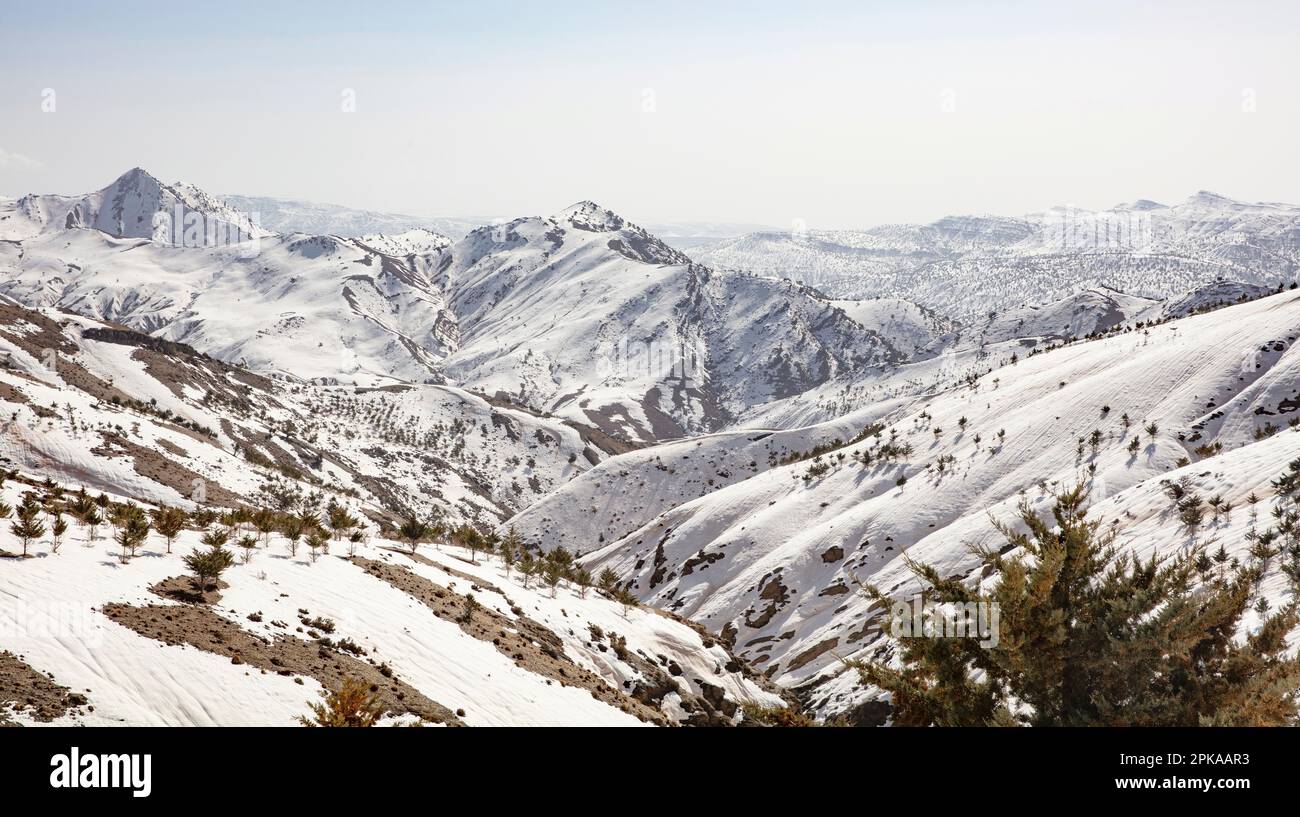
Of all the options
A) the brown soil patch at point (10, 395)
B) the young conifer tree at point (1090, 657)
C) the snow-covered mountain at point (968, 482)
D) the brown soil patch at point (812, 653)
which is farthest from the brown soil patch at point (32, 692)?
the brown soil patch at point (10, 395)

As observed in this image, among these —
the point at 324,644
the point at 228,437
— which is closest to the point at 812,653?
the point at 324,644

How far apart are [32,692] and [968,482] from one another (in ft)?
197

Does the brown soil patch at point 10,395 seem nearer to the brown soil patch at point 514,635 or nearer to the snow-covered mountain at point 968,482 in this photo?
the snow-covered mountain at point 968,482

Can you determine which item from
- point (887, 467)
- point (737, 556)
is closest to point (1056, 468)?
point (887, 467)

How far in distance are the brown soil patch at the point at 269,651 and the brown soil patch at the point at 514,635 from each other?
754cm

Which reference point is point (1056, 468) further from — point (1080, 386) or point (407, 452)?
point (407, 452)

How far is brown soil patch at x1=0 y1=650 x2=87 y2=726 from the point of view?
14539mm

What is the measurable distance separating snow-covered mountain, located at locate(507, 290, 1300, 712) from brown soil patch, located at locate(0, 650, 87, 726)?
3206 centimetres

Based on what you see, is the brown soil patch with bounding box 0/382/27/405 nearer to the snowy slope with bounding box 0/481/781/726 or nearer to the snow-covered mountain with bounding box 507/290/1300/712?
the snowy slope with bounding box 0/481/781/726

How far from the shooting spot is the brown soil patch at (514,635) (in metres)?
29.9
